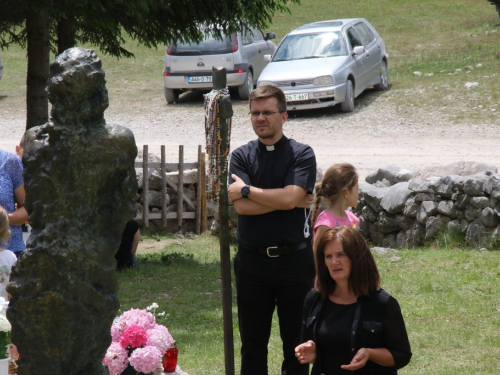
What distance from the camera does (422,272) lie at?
8.70m

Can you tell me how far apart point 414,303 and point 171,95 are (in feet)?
46.0

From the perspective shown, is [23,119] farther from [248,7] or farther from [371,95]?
[248,7]

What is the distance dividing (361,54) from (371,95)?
1.56m

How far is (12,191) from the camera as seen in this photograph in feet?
19.6

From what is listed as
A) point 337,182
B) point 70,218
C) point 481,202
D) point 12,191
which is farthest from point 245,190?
point 481,202

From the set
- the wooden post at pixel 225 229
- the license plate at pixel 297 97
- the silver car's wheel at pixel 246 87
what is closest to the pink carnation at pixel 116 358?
the wooden post at pixel 225 229

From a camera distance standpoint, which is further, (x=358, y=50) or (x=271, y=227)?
(x=358, y=50)

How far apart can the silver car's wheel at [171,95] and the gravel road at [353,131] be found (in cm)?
19

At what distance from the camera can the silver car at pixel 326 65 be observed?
1762 centimetres

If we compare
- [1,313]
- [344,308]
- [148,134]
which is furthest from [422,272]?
[148,134]

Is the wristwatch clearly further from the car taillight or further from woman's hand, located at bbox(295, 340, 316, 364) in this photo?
the car taillight

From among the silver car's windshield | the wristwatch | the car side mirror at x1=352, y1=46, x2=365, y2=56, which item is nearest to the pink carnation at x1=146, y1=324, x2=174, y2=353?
the wristwatch

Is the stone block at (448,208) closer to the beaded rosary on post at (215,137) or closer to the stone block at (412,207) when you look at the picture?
the stone block at (412,207)

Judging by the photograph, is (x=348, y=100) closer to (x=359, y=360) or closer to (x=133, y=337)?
(x=133, y=337)
